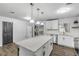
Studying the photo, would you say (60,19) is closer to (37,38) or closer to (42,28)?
(42,28)

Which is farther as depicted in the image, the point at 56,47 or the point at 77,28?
the point at 56,47

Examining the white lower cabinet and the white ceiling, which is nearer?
the white ceiling

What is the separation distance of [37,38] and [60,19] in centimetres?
81

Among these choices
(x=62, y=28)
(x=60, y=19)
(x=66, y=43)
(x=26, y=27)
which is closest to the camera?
(x=60, y=19)

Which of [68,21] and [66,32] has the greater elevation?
[68,21]

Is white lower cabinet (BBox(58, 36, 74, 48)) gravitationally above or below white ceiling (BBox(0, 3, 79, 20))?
below

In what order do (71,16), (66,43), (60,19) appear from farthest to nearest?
(66,43)
(60,19)
(71,16)

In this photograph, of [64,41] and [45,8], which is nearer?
[64,41]

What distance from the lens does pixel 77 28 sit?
1.38 metres

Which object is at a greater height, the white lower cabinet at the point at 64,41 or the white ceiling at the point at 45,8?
the white ceiling at the point at 45,8

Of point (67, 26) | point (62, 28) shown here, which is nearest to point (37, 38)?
point (62, 28)

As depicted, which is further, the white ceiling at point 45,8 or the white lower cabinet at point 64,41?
the white lower cabinet at point 64,41

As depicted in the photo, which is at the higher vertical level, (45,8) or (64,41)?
(45,8)

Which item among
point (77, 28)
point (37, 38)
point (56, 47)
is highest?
point (77, 28)
